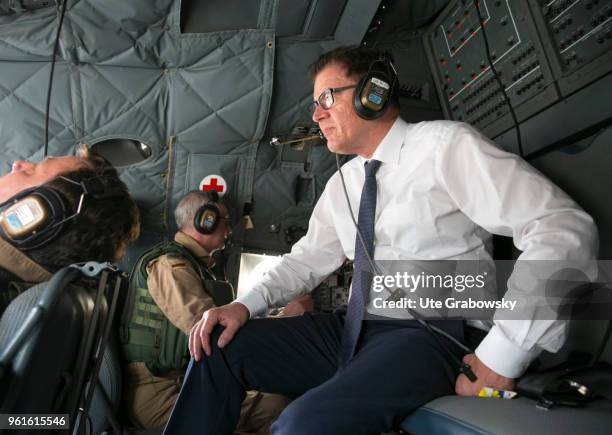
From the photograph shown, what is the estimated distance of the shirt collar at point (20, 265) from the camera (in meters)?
0.97

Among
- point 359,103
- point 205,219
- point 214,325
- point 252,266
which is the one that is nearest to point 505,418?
point 214,325

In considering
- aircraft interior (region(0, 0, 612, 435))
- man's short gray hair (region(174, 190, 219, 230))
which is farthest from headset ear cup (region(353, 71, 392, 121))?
man's short gray hair (region(174, 190, 219, 230))

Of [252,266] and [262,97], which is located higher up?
[262,97]

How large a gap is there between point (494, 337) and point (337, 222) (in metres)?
0.67

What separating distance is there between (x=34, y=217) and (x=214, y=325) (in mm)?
539

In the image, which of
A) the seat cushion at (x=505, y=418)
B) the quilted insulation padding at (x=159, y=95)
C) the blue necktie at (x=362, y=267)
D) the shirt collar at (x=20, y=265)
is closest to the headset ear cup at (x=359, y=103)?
the blue necktie at (x=362, y=267)

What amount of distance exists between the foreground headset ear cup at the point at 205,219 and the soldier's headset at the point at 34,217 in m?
1.28

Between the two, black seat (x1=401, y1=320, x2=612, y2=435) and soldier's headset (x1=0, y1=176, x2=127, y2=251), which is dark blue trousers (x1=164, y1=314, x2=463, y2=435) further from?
soldier's headset (x1=0, y1=176, x2=127, y2=251)

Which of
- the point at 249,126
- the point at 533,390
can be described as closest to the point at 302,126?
the point at 249,126

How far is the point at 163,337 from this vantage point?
80.9 inches

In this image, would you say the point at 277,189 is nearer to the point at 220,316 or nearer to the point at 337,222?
the point at 337,222

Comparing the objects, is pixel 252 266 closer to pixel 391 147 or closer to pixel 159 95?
pixel 159 95

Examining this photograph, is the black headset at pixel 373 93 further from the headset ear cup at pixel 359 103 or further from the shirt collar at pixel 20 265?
the shirt collar at pixel 20 265

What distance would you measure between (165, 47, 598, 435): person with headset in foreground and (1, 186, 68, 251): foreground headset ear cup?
46 cm
